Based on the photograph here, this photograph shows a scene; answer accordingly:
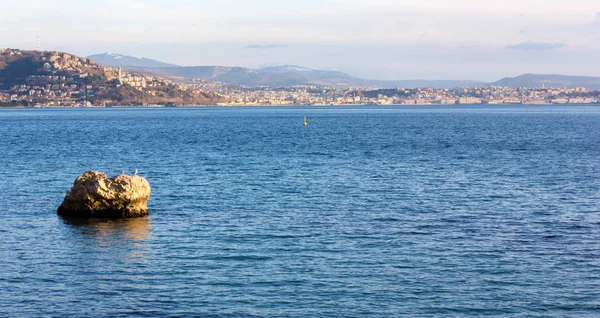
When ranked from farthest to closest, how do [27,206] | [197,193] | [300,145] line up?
[300,145], [197,193], [27,206]

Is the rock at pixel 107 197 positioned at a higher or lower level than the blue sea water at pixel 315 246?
higher

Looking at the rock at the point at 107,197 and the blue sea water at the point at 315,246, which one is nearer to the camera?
the blue sea water at the point at 315,246

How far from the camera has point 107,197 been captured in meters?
27.7

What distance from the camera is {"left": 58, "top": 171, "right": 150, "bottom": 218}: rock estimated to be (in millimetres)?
27688

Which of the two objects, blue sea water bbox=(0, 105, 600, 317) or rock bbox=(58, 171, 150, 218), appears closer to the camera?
blue sea water bbox=(0, 105, 600, 317)

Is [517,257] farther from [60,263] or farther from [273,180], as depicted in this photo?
[273,180]

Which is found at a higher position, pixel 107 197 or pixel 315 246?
pixel 107 197

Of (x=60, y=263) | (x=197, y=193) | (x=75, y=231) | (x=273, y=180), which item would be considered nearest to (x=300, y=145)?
(x=273, y=180)

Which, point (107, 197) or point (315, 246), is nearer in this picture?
point (315, 246)

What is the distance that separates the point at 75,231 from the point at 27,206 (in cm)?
620

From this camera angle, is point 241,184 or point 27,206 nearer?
point 27,206

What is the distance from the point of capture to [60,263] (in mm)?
20938

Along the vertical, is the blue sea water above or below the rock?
below

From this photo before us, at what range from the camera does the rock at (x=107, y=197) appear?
27688 mm
